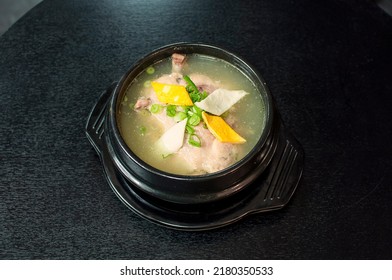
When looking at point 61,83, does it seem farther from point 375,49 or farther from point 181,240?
point 375,49

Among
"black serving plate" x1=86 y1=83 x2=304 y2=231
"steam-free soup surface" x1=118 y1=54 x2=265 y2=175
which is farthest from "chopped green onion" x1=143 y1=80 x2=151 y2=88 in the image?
"black serving plate" x1=86 y1=83 x2=304 y2=231

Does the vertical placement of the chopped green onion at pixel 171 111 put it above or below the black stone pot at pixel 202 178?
above

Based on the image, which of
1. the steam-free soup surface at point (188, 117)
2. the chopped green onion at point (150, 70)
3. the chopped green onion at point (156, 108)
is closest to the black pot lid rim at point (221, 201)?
the steam-free soup surface at point (188, 117)

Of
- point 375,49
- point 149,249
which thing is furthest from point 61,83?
point 375,49

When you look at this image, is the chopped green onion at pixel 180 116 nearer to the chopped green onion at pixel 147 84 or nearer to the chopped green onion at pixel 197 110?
the chopped green onion at pixel 197 110

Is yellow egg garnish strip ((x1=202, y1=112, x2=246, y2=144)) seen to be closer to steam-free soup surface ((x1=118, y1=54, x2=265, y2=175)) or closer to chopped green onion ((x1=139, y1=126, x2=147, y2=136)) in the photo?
steam-free soup surface ((x1=118, y1=54, x2=265, y2=175))
